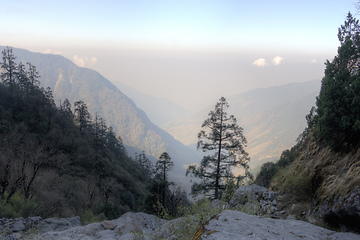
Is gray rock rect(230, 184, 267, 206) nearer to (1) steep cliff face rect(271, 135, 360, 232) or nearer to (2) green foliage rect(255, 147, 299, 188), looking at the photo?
(1) steep cliff face rect(271, 135, 360, 232)

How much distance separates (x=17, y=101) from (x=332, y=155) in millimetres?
61011

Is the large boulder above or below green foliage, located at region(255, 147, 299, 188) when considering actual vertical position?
above

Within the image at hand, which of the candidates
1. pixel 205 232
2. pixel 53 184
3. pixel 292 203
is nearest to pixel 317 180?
pixel 292 203

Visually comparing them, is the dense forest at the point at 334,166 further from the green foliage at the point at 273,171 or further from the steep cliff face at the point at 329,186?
the green foliage at the point at 273,171

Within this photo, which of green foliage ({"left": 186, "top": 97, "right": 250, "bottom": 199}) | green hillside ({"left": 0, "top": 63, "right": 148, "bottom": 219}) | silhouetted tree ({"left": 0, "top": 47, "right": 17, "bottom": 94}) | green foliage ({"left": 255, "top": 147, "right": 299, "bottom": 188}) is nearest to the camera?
green foliage ({"left": 255, "top": 147, "right": 299, "bottom": 188})

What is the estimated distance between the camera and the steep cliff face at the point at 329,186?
4172 mm

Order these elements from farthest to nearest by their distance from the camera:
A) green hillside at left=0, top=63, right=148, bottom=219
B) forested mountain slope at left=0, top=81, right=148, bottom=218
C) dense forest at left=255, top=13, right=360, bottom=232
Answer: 1. forested mountain slope at left=0, top=81, right=148, bottom=218
2. green hillside at left=0, top=63, right=148, bottom=219
3. dense forest at left=255, top=13, right=360, bottom=232

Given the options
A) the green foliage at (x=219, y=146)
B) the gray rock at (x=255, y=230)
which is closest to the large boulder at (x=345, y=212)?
the gray rock at (x=255, y=230)

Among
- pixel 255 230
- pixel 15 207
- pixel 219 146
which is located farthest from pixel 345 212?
pixel 15 207

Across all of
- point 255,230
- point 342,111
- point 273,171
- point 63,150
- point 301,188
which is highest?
point 342,111

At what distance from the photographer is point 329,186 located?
18.2 ft

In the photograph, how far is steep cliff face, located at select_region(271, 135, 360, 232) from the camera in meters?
4.17

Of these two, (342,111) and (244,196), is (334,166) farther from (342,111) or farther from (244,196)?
(244,196)

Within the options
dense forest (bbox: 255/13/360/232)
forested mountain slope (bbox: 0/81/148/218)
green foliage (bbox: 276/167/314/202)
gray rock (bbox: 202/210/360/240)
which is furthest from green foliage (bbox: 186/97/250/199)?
gray rock (bbox: 202/210/360/240)
